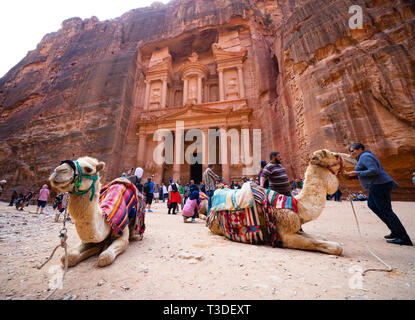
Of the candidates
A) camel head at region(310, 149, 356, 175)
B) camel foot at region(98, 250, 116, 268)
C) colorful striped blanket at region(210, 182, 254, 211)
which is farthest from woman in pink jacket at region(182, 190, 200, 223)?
camel head at region(310, 149, 356, 175)

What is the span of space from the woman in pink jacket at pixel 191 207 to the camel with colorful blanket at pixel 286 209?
2.51 metres

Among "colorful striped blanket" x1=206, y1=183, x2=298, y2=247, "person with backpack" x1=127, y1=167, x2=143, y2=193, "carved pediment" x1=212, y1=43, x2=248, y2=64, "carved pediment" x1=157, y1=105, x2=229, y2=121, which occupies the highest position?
"carved pediment" x1=212, y1=43, x2=248, y2=64

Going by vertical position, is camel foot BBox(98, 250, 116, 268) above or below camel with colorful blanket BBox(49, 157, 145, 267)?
below

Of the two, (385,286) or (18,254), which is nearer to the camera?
(385,286)

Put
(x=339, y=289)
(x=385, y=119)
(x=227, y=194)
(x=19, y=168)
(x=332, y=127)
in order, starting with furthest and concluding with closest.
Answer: (x=19, y=168) → (x=332, y=127) → (x=385, y=119) → (x=227, y=194) → (x=339, y=289)

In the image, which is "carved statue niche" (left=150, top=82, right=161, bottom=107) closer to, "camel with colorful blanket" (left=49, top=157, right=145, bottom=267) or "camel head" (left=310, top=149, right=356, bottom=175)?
"camel with colorful blanket" (left=49, top=157, right=145, bottom=267)

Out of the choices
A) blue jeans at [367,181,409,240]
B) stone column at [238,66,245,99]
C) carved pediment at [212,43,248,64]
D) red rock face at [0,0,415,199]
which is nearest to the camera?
blue jeans at [367,181,409,240]

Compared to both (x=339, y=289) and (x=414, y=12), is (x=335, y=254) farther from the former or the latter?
(x=414, y=12)

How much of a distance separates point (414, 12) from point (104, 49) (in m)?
25.6

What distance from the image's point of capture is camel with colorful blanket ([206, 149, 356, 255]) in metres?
2.31

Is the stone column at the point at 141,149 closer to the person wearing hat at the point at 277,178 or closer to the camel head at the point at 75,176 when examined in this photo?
the person wearing hat at the point at 277,178

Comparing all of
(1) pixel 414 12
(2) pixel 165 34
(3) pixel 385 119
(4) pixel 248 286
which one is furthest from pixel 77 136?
(1) pixel 414 12

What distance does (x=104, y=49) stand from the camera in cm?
2053

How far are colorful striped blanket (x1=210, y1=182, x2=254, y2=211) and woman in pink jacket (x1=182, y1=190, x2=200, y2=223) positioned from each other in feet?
7.19
